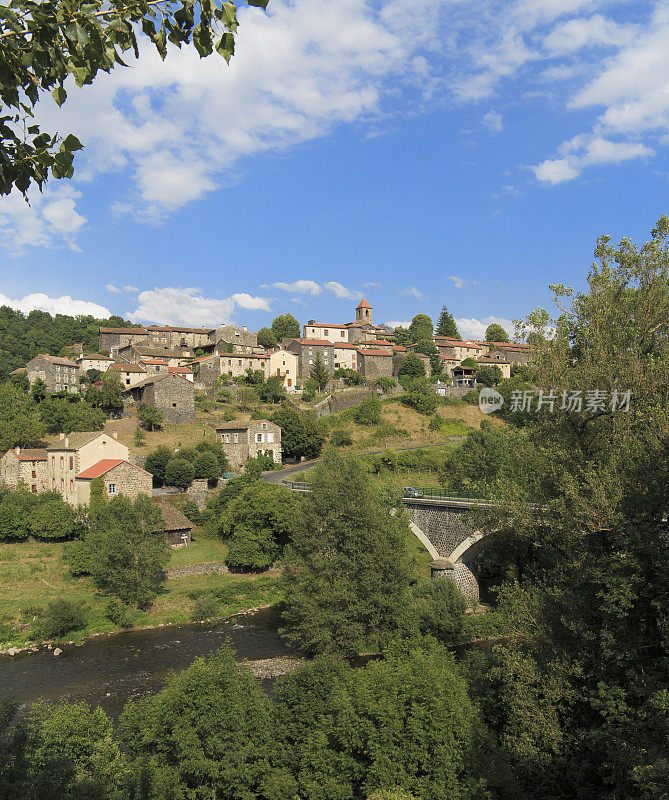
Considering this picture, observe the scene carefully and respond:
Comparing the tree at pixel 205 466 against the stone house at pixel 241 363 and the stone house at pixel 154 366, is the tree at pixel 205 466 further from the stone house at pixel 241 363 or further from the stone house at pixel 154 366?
the stone house at pixel 154 366

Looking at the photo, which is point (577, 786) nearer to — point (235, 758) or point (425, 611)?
point (235, 758)

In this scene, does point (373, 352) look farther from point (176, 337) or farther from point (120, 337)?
point (120, 337)

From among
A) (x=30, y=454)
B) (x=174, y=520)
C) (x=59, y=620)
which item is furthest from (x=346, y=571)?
(x=30, y=454)

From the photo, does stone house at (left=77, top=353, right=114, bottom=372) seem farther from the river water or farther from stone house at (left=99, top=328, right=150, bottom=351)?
the river water

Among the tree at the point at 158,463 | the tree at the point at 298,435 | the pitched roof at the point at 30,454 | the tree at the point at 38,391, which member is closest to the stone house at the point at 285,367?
the tree at the point at 298,435

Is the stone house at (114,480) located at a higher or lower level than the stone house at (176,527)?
higher

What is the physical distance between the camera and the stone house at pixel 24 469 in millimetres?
40531

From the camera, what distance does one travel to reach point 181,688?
12.9 m

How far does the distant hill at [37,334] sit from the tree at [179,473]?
44.3m

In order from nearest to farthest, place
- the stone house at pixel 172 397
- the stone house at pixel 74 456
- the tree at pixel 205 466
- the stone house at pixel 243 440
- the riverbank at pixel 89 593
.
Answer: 1. the riverbank at pixel 89 593
2. the stone house at pixel 74 456
3. the tree at pixel 205 466
4. the stone house at pixel 243 440
5. the stone house at pixel 172 397

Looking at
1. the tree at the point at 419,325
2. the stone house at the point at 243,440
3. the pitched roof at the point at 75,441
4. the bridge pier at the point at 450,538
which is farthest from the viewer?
the tree at the point at 419,325

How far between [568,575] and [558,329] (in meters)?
6.78

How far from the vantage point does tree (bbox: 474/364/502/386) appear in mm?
72438

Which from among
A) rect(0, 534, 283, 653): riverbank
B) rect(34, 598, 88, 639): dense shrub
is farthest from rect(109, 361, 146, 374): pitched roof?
rect(34, 598, 88, 639): dense shrub
